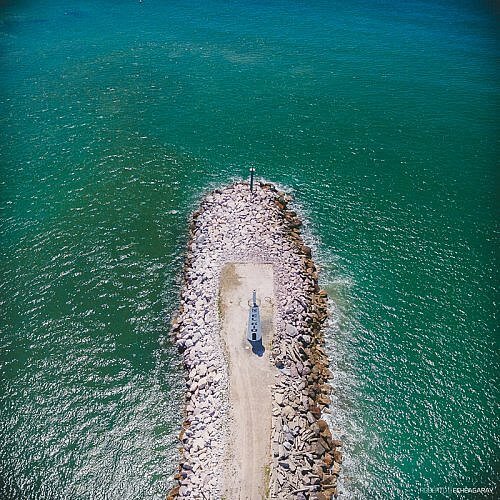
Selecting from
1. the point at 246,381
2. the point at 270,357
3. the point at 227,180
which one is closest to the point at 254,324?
the point at 270,357

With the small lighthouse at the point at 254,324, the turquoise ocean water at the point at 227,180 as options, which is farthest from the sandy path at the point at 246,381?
the turquoise ocean water at the point at 227,180

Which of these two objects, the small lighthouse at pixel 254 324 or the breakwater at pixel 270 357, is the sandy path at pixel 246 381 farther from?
the small lighthouse at pixel 254 324

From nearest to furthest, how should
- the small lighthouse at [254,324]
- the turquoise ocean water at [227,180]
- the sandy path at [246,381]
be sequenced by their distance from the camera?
the sandy path at [246,381] < the turquoise ocean water at [227,180] < the small lighthouse at [254,324]

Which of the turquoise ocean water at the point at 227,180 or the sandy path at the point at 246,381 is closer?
the sandy path at the point at 246,381

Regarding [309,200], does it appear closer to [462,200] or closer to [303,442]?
[462,200]

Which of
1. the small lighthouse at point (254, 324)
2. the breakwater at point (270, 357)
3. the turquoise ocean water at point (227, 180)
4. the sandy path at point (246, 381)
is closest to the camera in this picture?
the sandy path at point (246, 381)
